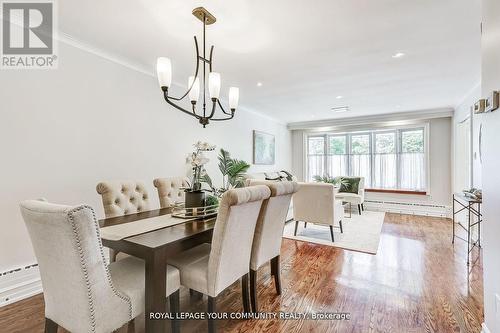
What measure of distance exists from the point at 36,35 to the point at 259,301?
10.5 feet

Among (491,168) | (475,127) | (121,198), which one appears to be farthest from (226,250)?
(475,127)

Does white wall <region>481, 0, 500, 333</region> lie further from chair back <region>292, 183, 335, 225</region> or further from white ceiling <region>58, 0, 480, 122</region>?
chair back <region>292, 183, 335, 225</region>

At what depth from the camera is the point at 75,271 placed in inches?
43.4

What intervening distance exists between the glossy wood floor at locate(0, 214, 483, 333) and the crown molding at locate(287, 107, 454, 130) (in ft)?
10.3

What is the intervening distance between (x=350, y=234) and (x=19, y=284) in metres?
4.20

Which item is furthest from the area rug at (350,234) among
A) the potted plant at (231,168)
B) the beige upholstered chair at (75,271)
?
the beige upholstered chair at (75,271)

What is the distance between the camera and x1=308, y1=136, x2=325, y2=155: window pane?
7047 mm

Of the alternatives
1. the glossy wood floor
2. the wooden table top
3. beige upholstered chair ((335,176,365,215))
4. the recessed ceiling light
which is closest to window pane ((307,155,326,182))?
beige upholstered chair ((335,176,365,215))

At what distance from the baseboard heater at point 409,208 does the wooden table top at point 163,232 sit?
5498 mm

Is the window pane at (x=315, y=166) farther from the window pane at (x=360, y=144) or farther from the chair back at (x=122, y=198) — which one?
the chair back at (x=122, y=198)

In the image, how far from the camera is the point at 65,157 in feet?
7.81

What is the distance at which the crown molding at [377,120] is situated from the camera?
17.4ft

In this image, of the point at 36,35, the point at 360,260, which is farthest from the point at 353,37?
the point at 36,35

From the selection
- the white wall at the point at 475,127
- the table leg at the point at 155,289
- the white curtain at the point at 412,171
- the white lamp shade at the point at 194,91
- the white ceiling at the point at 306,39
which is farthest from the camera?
the white curtain at the point at 412,171
